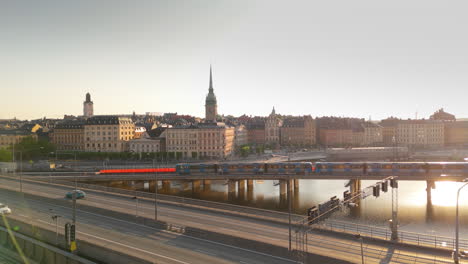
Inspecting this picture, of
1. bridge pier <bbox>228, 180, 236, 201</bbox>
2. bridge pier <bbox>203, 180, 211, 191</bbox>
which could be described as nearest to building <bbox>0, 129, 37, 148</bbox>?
bridge pier <bbox>203, 180, 211, 191</bbox>

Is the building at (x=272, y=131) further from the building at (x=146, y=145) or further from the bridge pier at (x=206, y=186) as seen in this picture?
the bridge pier at (x=206, y=186)

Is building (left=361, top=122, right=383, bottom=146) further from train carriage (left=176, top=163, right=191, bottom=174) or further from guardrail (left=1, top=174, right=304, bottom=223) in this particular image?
guardrail (left=1, top=174, right=304, bottom=223)

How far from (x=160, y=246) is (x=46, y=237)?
433 inches

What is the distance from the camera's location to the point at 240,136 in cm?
16200

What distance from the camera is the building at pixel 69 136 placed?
457 feet

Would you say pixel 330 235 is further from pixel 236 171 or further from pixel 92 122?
pixel 92 122

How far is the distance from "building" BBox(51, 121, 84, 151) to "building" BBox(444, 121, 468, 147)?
500ft

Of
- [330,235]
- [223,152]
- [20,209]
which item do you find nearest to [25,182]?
[20,209]

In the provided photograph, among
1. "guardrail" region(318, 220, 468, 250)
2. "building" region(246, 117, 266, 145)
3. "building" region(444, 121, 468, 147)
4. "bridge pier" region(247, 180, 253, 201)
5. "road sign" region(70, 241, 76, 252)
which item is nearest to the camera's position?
"road sign" region(70, 241, 76, 252)

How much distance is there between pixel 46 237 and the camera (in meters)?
35.5

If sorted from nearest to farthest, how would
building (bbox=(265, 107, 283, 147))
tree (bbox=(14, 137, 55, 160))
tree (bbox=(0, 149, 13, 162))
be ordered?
1. tree (bbox=(0, 149, 13, 162))
2. tree (bbox=(14, 137, 55, 160))
3. building (bbox=(265, 107, 283, 147))

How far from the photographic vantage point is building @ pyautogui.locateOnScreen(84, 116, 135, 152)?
133 meters

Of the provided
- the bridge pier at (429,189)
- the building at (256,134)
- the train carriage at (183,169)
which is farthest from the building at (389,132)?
the train carriage at (183,169)

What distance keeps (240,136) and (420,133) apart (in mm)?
79222
